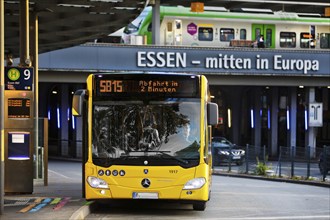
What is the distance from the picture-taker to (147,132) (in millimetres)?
13695

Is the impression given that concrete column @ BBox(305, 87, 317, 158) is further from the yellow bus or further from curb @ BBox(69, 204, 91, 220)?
curb @ BBox(69, 204, 91, 220)

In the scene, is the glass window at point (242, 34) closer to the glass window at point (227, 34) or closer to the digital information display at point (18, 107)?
the glass window at point (227, 34)

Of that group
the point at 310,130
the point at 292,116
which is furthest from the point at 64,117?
the point at 310,130

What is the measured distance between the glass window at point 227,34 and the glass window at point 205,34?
89 centimetres

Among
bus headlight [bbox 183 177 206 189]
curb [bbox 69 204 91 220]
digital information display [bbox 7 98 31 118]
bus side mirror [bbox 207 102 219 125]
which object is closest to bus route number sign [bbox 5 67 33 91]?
digital information display [bbox 7 98 31 118]

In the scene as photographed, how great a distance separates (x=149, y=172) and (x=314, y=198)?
7903 millimetres

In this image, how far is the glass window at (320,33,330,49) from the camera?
48.5m

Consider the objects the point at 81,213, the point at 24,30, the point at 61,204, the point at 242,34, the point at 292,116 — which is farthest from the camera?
the point at 292,116

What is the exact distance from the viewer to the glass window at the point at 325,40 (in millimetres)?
48469

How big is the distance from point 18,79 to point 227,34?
31.6m

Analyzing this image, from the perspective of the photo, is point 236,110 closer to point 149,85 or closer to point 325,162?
point 325,162

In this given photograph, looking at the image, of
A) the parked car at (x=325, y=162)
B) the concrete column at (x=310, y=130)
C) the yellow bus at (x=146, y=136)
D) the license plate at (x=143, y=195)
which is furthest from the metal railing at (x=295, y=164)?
the license plate at (x=143, y=195)

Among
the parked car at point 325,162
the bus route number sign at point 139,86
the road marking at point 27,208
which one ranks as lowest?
the parked car at point 325,162

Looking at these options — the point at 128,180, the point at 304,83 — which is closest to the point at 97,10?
the point at 128,180
